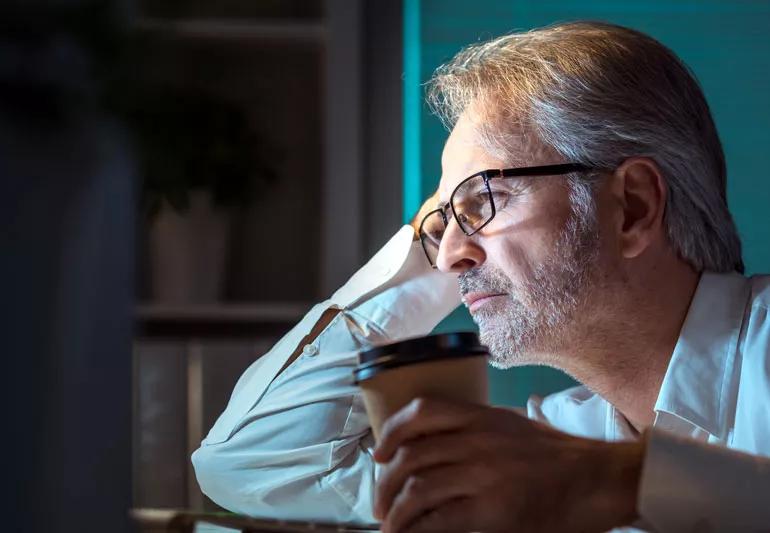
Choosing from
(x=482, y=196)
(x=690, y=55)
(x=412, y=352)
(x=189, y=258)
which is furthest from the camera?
(x=189, y=258)

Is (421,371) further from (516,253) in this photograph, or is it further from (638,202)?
(638,202)

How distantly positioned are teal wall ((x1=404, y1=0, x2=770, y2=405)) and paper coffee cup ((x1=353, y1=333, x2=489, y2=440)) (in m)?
1.02

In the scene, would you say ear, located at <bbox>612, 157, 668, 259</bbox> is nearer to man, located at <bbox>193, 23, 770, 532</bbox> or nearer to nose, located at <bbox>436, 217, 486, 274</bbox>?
man, located at <bbox>193, 23, 770, 532</bbox>

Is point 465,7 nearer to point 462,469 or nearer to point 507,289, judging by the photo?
point 507,289

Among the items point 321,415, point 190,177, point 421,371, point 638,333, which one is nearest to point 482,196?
point 638,333

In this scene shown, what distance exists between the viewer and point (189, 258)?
1.86 metres

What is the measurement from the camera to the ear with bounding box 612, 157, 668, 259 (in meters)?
1.25

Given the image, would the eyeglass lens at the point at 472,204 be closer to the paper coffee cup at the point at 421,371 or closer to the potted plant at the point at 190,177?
the potted plant at the point at 190,177

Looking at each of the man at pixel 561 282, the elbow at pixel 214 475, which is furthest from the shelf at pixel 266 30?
the elbow at pixel 214 475

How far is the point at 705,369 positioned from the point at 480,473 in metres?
0.63

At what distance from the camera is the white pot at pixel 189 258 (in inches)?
72.9

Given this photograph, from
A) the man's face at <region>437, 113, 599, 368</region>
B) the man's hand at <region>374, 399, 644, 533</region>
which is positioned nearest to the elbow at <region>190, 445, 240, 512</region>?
the man's face at <region>437, 113, 599, 368</region>

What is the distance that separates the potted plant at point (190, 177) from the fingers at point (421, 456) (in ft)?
0.71

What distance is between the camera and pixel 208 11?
5.83 feet
